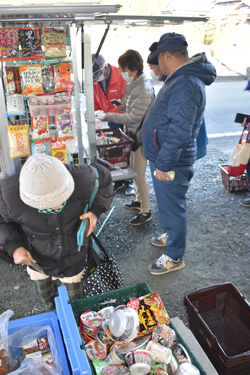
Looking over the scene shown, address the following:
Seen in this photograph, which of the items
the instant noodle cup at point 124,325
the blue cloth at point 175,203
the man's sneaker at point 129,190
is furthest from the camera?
the man's sneaker at point 129,190

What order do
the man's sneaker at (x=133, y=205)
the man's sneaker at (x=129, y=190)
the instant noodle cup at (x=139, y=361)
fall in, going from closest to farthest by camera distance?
the instant noodle cup at (x=139, y=361) → the man's sneaker at (x=133, y=205) → the man's sneaker at (x=129, y=190)

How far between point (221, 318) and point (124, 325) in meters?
1.13

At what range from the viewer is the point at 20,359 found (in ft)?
5.24

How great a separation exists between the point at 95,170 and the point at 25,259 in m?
0.68

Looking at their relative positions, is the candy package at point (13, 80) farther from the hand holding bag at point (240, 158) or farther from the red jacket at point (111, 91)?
the hand holding bag at point (240, 158)

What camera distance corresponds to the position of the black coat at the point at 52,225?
5.67ft

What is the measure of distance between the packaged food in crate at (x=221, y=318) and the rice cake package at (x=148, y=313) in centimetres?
40

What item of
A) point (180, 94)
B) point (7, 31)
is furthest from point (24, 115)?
point (180, 94)

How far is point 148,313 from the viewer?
5.60ft

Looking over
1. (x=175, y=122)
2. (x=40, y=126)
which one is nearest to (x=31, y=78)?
(x=40, y=126)

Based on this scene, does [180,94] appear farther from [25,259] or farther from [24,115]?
[25,259]

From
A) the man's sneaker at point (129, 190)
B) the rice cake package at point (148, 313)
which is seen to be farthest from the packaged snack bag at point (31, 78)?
the man's sneaker at point (129, 190)

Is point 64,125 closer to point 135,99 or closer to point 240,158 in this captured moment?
point 135,99

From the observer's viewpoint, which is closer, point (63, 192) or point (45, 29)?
point (63, 192)
